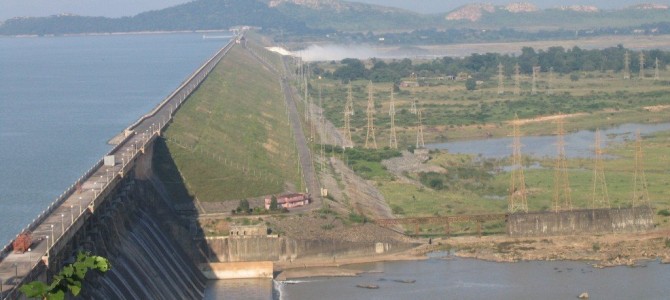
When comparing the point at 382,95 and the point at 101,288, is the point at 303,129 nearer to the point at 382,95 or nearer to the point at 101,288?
the point at 382,95

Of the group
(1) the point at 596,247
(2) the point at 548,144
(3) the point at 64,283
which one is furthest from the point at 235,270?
(2) the point at 548,144

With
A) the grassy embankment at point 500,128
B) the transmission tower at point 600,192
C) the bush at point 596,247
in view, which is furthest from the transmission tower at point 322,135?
the bush at point 596,247

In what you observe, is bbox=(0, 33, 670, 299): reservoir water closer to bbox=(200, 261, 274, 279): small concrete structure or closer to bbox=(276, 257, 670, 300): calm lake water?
bbox=(276, 257, 670, 300): calm lake water

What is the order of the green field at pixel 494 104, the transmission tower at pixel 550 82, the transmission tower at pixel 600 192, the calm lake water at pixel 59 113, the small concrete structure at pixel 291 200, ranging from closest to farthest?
the small concrete structure at pixel 291 200 < the calm lake water at pixel 59 113 < the transmission tower at pixel 600 192 < the green field at pixel 494 104 < the transmission tower at pixel 550 82

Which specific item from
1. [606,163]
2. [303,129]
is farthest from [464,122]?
[606,163]

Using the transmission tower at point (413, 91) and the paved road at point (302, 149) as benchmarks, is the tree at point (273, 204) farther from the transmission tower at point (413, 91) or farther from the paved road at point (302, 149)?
the transmission tower at point (413, 91)

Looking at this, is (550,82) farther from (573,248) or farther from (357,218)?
(357,218)
